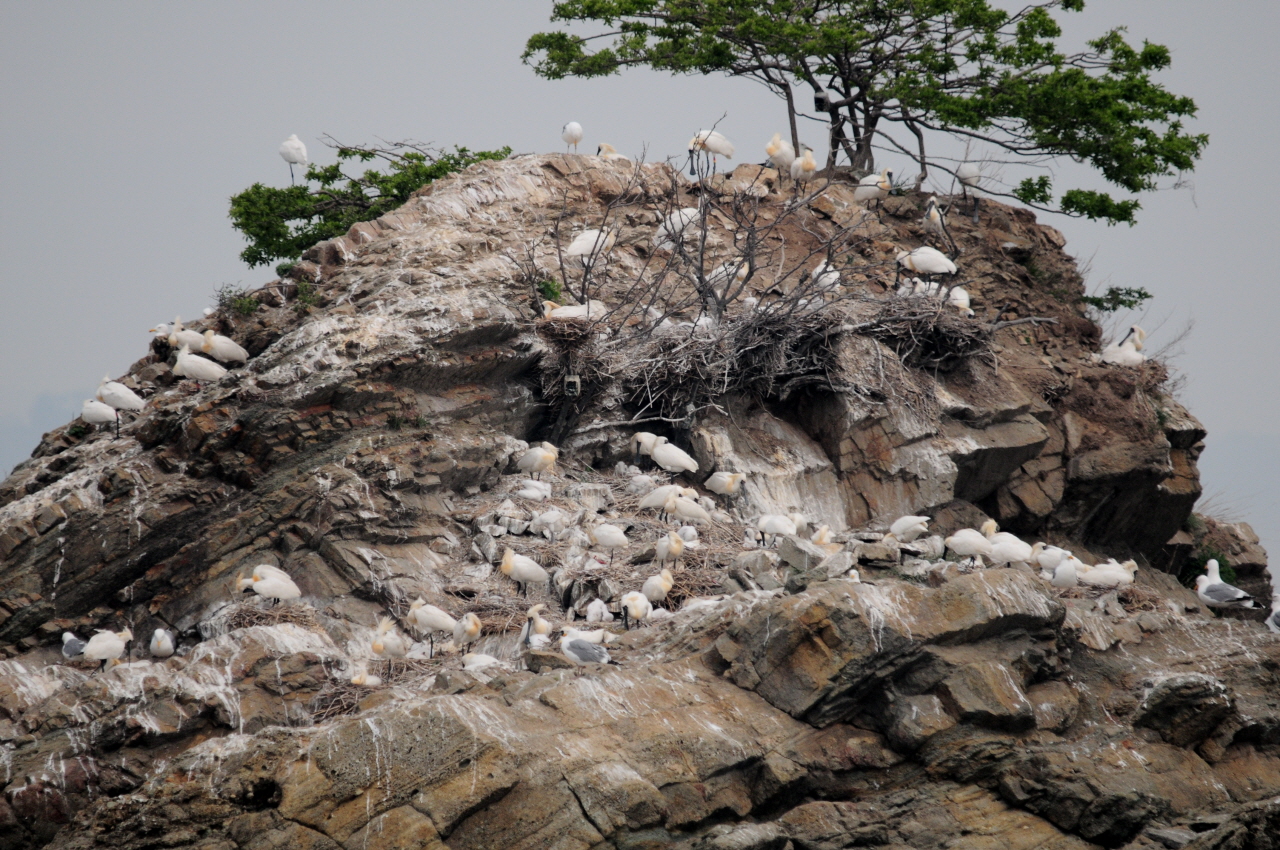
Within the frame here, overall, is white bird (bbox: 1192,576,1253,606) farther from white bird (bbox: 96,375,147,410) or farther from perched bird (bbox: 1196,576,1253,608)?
white bird (bbox: 96,375,147,410)

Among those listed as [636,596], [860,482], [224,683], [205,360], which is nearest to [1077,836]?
[636,596]

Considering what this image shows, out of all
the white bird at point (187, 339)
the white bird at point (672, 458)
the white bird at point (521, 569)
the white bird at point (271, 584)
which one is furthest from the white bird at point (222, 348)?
the white bird at point (672, 458)

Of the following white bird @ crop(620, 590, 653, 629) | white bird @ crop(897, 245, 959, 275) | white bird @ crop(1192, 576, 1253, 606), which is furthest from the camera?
white bird @ crop(897, 245, 959, 275)

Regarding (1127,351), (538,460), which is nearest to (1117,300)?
(1127,351)

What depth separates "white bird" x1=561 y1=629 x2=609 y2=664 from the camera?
8.53 m

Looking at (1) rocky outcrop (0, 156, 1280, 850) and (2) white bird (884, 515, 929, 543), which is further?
(2) white bird (884, 515, 929, 543)

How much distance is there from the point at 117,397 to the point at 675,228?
25.9 feet

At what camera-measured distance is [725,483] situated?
1321 centimetres

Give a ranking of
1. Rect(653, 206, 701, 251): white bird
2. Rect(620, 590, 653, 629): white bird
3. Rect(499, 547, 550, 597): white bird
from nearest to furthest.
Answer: Rect(620, 590, 653, 629): white bird < Rect(499, 547, 550, 597): white bird < Rect(653, 206, 701, 251): white bird

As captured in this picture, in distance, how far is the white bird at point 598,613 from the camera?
398 inches

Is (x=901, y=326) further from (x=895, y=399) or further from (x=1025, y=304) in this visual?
(x=1025, y=304)

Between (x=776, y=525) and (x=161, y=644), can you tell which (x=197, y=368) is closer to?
(x=161, y=644)

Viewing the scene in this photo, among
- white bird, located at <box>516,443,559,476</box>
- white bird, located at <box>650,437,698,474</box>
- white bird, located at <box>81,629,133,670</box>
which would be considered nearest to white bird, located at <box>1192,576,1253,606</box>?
white bird, located at <box>650,437,698,474</box>

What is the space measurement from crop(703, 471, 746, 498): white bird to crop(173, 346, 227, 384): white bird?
583 centimetres
